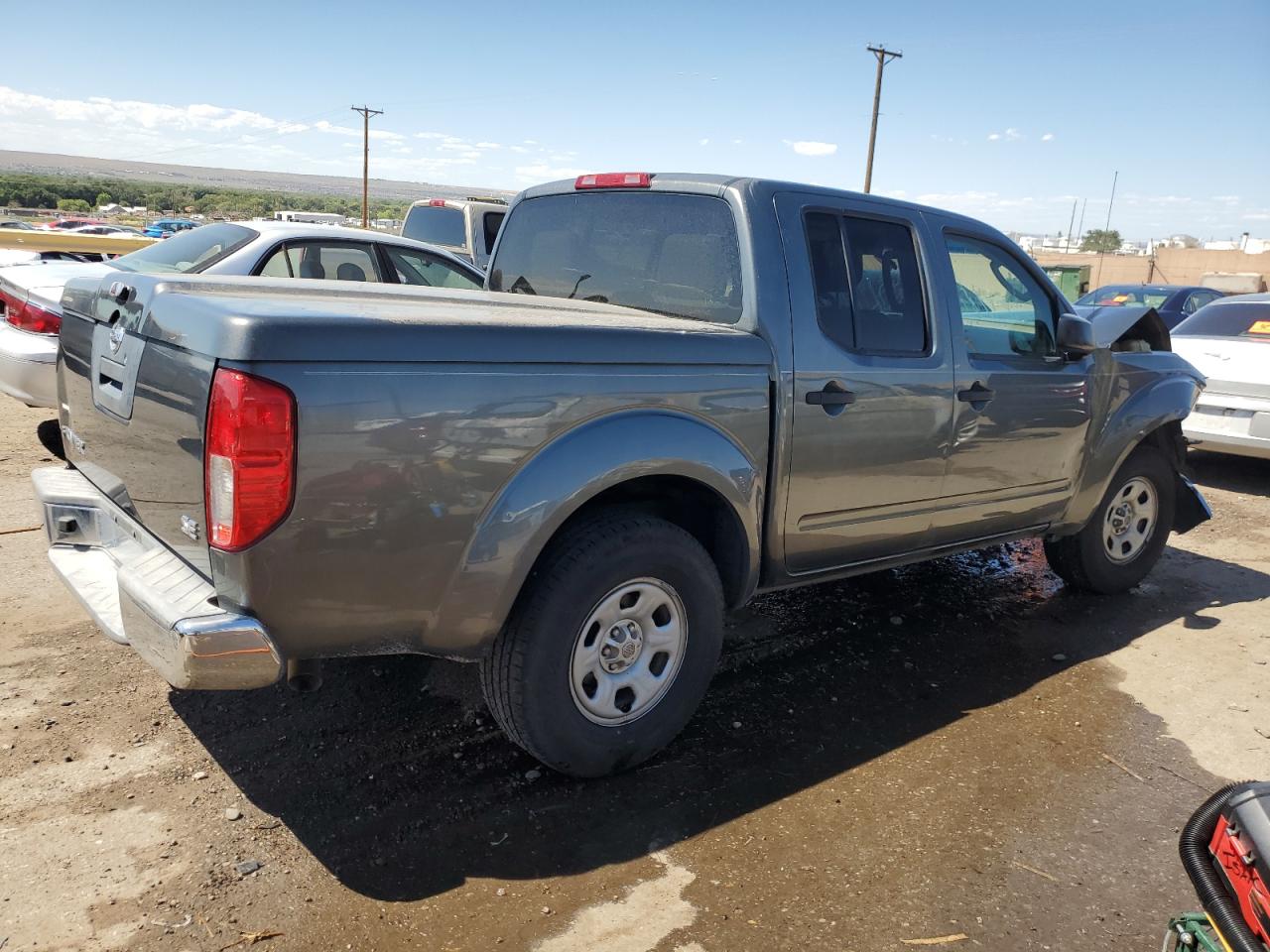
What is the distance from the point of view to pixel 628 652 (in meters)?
3.11

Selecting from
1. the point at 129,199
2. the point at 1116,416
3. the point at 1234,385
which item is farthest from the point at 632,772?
the point at 129,199

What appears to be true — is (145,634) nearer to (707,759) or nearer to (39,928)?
(39,928)

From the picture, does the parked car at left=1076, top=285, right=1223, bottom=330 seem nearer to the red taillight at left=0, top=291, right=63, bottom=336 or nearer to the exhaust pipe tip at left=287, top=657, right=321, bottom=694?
the red taillight at left=0, top=291, right=63, bottom=336

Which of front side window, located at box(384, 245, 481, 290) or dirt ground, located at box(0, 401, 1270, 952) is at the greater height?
front side window, located at box(384, 245, 481, 290)

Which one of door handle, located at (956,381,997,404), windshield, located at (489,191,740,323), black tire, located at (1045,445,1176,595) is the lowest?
black tire, located at (1045,445,1176,595)

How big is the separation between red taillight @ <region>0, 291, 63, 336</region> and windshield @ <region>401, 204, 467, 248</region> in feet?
18.3

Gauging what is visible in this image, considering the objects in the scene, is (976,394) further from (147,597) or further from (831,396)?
(147,597)

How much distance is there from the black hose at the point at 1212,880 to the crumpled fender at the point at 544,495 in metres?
1.70

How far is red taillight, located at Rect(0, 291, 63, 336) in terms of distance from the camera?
242 inches

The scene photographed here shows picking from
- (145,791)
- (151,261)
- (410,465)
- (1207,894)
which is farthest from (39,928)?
(151,261)

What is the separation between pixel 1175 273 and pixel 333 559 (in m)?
56.0

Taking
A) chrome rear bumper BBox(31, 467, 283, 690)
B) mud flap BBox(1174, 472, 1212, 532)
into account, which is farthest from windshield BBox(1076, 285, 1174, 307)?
chrome rear bumper BBox(31, 467, 283, 690)

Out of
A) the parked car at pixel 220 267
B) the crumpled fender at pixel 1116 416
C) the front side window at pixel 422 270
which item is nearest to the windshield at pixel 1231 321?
the crumpled fender at pixel 1116 416

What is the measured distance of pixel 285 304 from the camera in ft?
8.36
